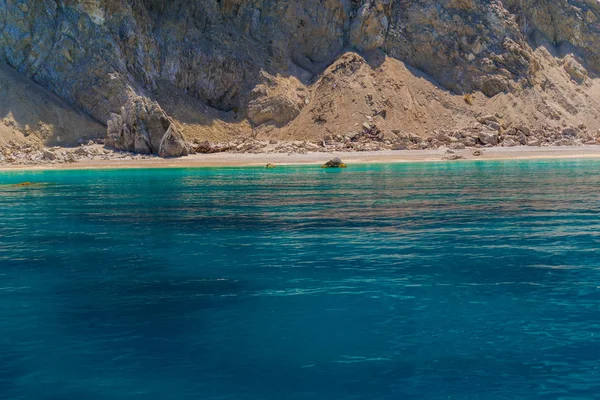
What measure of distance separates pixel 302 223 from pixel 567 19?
243 ft

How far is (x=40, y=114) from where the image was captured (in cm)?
5759

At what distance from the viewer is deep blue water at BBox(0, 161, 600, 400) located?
6.68m

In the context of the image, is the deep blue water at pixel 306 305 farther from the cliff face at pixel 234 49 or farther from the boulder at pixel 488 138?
the boulder at pixel 488 138

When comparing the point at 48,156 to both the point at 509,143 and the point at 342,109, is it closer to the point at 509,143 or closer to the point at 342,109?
the point at 342,109

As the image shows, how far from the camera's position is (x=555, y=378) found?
662 cm

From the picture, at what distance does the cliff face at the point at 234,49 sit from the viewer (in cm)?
6028

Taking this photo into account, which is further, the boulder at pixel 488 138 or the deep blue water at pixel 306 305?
the boulder at pixel 488 138

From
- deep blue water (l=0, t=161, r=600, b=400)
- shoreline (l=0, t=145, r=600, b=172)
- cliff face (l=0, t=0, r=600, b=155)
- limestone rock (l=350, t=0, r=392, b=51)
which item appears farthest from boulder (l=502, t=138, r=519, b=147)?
deep blue water (l=0, t=161, r=600, b=400)

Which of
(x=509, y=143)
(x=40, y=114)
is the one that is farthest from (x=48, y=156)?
(x=509, y=143)

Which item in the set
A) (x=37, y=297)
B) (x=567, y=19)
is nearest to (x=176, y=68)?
(x=567, y=19)

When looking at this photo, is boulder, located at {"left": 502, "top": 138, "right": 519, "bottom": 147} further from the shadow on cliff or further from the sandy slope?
the shadow on cliff

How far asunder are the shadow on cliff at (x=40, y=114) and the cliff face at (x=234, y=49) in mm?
1330

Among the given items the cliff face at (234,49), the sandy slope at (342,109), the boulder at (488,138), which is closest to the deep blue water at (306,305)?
the cliff face at (234,49)

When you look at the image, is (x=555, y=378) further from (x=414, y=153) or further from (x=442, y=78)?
(x=442, y=78)
